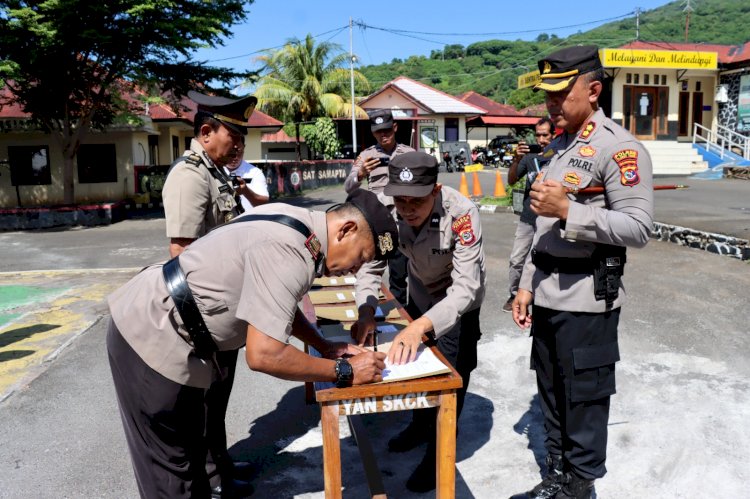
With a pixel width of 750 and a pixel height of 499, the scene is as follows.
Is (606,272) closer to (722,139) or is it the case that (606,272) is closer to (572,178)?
(572,178)

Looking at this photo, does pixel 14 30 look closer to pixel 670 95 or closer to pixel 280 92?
pixel 280 92

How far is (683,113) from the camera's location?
24.4 metres

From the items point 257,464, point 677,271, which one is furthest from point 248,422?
point 677,271

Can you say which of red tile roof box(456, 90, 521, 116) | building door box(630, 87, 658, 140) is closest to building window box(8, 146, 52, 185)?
building door box(630, 87, 658, 140)

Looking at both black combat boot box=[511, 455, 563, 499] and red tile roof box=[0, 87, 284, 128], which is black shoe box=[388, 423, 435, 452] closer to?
black combat boot box=[511, 455, 563, 499]

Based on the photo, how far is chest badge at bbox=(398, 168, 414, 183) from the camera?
262 centimetres

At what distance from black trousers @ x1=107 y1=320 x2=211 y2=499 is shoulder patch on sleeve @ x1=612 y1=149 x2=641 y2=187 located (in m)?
1.81

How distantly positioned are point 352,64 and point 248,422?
29111 millimetres

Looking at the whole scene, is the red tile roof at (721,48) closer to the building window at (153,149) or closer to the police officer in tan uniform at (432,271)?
the building window at (153,149)

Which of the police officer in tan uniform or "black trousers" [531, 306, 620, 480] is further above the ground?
the police officer in tan uniform

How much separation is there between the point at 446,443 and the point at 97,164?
20695 mm

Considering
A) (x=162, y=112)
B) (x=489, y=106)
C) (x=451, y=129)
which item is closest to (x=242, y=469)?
(x=162, y=112)

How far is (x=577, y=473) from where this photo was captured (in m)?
2.59

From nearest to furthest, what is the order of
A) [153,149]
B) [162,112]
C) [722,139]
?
[162,112] < [153,149] < [722,139]
